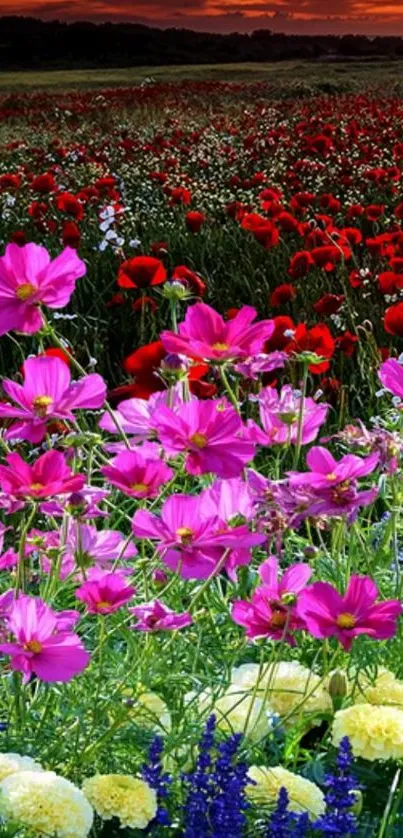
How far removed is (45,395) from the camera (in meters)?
2.09

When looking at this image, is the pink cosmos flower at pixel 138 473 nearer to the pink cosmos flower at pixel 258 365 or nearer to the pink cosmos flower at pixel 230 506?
the pink cosmos flower at pixel 230 506

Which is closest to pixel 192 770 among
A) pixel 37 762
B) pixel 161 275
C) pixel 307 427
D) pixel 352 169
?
pixel 37 762

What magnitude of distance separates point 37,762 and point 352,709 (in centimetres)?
55

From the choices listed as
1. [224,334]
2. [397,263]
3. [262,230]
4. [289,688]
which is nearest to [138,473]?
[224,334]

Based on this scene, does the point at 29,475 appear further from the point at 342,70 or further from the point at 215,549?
the point at 342,70

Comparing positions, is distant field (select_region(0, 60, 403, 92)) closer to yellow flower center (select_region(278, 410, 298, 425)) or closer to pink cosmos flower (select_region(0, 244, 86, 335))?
yellow flower center (select_region(278, 410, 298, 425))

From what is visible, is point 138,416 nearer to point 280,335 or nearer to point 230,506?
point 230,506

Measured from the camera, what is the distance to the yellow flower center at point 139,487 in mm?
2049

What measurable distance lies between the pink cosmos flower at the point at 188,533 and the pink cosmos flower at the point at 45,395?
212mm

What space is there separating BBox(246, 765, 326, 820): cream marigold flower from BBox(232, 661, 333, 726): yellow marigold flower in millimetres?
288

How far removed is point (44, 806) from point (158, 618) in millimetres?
348

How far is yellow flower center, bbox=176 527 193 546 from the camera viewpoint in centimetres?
196

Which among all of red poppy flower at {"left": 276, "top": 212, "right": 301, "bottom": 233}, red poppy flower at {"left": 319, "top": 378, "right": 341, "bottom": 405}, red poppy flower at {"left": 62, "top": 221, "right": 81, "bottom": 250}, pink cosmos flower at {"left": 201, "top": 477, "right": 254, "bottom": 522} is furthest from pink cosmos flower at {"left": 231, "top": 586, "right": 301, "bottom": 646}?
red poppy flower at {"left": 276, "top": 212, "right": 301, "bottom": 233}

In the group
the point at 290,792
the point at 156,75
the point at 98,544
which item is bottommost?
the point at 156,75
